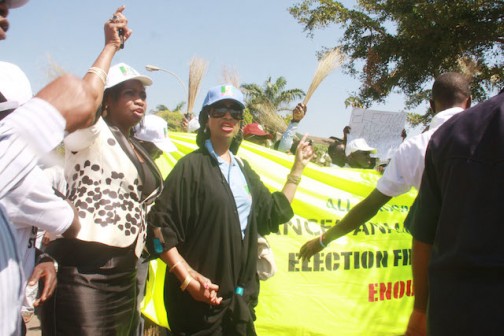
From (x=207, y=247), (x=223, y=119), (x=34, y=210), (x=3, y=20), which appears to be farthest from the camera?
(x=223, y=119)

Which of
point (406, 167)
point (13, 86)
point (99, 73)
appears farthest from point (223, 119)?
point (99, 73)

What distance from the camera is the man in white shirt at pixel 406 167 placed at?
2809 millimetres

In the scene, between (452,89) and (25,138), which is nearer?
(25,138)

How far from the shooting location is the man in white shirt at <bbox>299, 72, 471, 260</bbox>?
2809 mm

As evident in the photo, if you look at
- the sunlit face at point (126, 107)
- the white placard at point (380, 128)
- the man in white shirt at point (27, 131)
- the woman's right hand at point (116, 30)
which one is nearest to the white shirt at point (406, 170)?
the sunlit face at point (126, 107)

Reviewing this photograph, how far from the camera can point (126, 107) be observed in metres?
2.85

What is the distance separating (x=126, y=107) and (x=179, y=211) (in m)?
0.68

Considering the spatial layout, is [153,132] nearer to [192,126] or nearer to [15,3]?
[15,3]

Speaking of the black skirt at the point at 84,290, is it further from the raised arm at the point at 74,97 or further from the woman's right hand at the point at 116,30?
the raised arm at the point at 74,97

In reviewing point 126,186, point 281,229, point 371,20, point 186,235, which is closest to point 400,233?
point 281,229

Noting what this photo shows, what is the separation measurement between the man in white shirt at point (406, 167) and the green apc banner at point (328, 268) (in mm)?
1225

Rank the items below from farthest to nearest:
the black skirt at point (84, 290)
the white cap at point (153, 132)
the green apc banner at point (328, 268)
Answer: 1. the green apc banner at point (328, 268)
2. the white cap at point (153, 132)
3. the black skirt at point (84, 290)

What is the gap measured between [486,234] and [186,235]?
166 centimetres

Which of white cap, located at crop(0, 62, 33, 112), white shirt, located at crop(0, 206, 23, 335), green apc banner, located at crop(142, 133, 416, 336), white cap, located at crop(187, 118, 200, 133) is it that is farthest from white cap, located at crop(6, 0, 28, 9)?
white cap, located at crop(187, 118, 200, 133)
